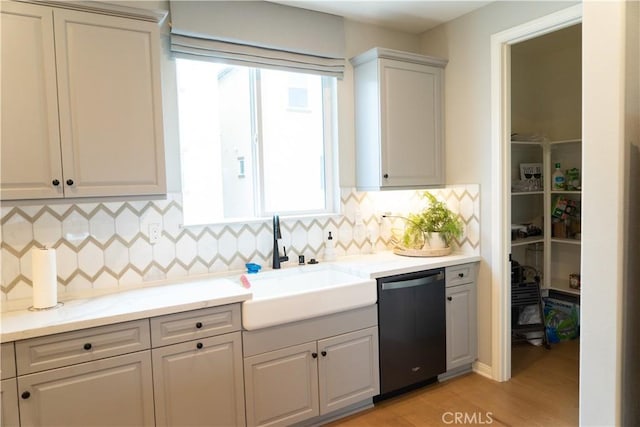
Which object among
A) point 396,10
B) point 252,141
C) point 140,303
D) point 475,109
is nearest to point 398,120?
point 475,109

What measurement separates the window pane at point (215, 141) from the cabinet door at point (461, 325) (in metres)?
1.61

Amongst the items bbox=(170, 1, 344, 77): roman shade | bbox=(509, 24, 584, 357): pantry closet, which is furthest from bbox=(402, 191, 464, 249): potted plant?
bbox=(170, 1, 344, 77): roman shade

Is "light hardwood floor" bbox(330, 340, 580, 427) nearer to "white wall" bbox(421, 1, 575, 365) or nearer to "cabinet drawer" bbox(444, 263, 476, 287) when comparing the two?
"white wall" bbox(421, 1, 575, 365)

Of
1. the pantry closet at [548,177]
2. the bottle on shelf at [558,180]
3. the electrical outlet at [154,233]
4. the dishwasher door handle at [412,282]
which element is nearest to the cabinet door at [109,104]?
the electrical outlet at [154,233]

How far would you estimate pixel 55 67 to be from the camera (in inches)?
78.2

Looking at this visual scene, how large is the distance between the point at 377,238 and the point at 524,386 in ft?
4.89

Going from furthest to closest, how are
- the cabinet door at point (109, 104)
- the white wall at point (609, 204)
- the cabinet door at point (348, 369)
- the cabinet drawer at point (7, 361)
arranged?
the cabinet door at point (348, 369) → the cabinet door at point (109, 104) → the cabinet drawer at point (7, 361) → the white wall at point (609, 204)

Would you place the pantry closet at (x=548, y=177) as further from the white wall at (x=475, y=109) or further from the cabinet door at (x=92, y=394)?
the cabinet door at (x=92, y=394)

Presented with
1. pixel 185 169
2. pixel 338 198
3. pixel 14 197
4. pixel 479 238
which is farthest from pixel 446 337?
pixel 14 197

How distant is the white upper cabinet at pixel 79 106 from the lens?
1.92 m

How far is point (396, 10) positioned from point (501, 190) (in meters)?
1.51

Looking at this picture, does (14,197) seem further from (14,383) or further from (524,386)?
(524,386)

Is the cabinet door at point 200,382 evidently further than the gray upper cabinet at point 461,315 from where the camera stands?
No
